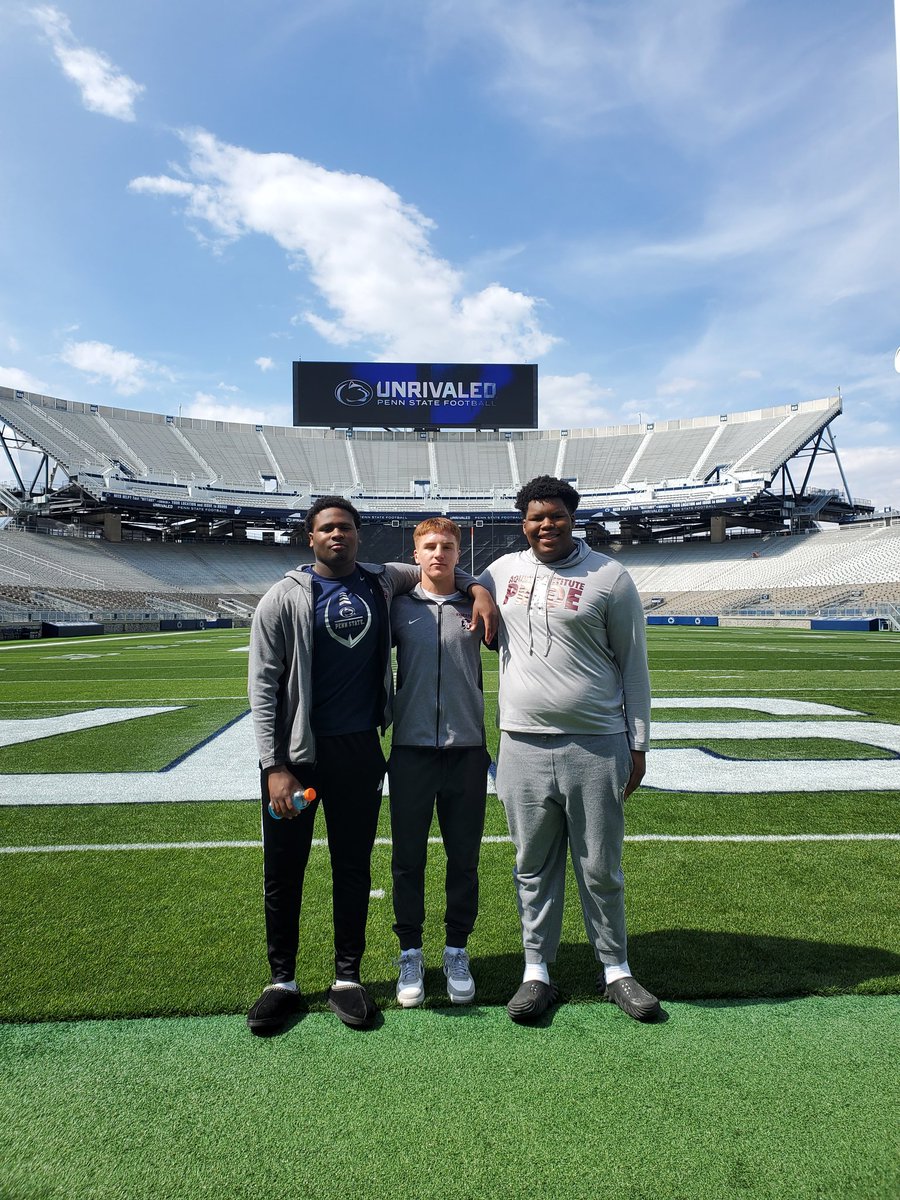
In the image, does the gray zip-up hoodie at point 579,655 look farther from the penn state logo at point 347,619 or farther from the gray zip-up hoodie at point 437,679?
the penn state logo at point 347,619

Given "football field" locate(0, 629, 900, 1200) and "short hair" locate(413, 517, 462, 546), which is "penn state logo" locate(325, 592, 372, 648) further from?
"football field" locate(0, 629, 900, 1200)

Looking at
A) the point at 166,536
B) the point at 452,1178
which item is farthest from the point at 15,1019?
the point at 166,536

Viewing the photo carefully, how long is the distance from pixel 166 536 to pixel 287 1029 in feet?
189

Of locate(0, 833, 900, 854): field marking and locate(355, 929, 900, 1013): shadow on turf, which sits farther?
locate(0, 833, 900, 854): field marking

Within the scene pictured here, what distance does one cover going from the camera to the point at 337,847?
2566 millimetres

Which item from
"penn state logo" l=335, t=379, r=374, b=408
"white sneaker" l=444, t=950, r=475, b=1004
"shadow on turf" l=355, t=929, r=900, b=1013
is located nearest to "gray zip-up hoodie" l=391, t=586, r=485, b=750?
"white sneaker" l=444, t=950, r=475, b=1004

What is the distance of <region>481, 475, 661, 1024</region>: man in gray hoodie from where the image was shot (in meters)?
2.49

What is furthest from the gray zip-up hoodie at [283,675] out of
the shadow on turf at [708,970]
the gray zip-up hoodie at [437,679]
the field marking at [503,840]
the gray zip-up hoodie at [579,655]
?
the field marking at [503,840]

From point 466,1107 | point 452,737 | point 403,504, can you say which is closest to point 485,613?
Result: point 452,737

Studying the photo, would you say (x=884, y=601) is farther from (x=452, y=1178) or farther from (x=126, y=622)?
(x=452, y=1178)

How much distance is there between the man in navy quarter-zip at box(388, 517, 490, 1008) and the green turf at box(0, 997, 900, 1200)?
1.14 feet

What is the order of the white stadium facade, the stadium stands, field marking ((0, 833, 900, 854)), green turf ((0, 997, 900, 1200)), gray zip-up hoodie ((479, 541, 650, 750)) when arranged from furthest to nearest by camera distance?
the stadium stands, the white stadium facade, field marking ((0, 833, 900, 854)), gray zip-up hoodie ((479, 541, 650, 750)), green turf ((0, 997, 900, 1200))

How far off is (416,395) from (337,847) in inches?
2108

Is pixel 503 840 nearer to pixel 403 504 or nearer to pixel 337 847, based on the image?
pixel 337 847
